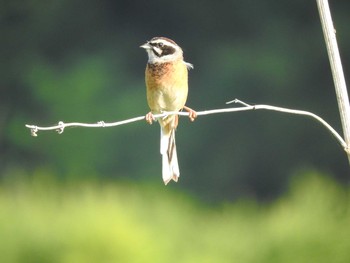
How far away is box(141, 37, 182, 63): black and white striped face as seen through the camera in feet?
10.6

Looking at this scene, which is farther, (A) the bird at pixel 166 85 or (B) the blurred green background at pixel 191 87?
(B) the blurred green background at pixel 191 87

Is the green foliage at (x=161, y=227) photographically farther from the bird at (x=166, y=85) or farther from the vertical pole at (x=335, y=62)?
the vertical pole at (x=335, y=62)

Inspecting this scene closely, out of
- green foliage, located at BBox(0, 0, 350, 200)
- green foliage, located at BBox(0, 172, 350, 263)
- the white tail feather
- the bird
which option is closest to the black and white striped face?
the bird

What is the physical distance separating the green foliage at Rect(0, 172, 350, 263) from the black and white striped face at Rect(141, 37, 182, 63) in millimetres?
675

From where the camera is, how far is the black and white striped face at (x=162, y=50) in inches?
127

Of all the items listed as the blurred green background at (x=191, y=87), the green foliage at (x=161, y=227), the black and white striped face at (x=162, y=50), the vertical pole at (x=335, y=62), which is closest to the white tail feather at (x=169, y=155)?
the black and white striped face at (x=162, y=50)

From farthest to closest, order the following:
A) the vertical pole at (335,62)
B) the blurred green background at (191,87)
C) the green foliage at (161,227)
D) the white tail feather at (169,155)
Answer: the blurred green background at (191,87), the green foliage at (161,227), the white tail feather at (169,155), the vertical pole at (335,62)

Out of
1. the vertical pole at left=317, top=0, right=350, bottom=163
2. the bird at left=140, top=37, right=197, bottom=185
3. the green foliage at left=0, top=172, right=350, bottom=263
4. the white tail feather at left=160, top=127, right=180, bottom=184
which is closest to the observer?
the vertical pole at left=317, top=0, right=350, bottom=163

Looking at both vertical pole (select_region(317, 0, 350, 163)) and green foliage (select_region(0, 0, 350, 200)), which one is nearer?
vertical pole (select_region(317, 0, 350, 163))

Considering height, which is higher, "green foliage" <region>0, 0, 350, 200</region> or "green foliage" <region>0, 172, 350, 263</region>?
"green foliage" <region>0, 0, 350, 200</region>

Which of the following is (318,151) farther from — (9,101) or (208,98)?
(9,101)

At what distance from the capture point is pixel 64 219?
3934mm

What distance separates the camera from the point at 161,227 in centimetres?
387

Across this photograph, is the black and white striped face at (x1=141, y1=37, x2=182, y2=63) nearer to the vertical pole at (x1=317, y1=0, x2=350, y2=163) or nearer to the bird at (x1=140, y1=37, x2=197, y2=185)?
the bird at (x1=140, y1=37, x2=197, y2=185)
